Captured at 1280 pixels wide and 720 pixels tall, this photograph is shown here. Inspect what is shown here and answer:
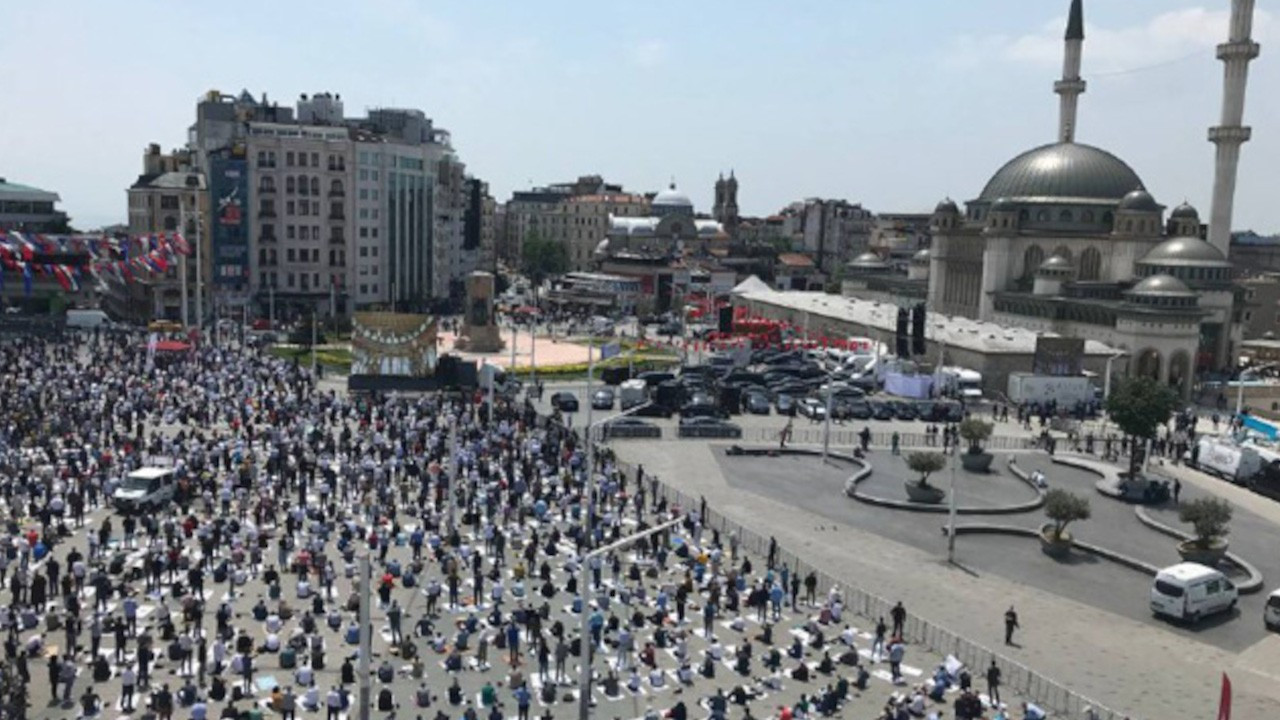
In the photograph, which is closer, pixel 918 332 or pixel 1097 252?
pixel 918 332

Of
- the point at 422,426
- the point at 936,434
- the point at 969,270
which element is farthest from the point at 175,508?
the point at 969,270

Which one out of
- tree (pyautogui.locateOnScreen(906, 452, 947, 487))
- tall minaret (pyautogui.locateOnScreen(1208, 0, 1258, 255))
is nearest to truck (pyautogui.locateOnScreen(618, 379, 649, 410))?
tree (pyautogui.locateOnScreen(906, 452, 947, 487))

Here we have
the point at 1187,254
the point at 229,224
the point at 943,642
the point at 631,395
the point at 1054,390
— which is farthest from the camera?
the point at 229,224

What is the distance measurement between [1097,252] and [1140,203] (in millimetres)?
4984

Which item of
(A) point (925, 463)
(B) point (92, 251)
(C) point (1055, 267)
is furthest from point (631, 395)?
(C) point (1055, 267)

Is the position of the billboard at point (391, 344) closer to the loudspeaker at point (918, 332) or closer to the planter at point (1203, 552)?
the loudspeaker at point (918, 332)

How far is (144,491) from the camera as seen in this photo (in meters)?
32.1

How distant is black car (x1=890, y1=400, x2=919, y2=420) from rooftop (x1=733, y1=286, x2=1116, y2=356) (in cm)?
989

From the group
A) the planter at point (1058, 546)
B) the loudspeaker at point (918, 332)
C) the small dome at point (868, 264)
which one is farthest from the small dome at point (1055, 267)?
the planter at point (1058, 546)

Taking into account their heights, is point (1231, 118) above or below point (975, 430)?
above

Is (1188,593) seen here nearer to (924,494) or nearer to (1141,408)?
(924,494)

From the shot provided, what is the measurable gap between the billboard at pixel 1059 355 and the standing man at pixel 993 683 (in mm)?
43044

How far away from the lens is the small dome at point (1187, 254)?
77.0 m

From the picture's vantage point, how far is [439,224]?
4358 inches
